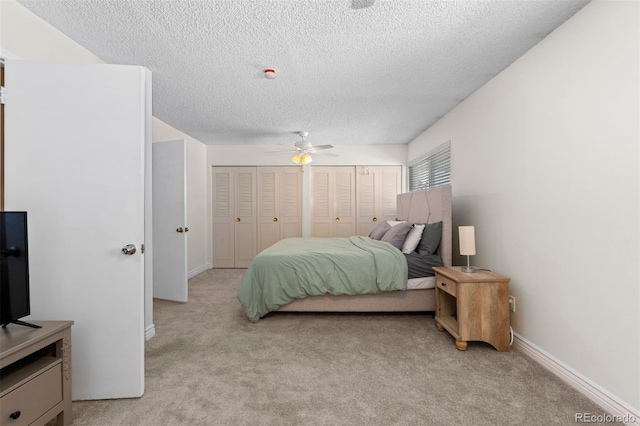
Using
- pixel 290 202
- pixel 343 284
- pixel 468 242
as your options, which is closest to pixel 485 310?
pixel 468 242

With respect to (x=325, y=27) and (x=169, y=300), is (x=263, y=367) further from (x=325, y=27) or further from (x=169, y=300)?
(x=325, y=27)

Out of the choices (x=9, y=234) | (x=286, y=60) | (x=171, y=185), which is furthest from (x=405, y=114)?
(x=9, y=234)

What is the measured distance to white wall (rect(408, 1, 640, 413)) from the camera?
Answer: 1508 millimetres

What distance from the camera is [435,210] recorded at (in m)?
3.22

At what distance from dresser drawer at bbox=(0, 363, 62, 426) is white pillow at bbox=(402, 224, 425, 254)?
2958 millimetres

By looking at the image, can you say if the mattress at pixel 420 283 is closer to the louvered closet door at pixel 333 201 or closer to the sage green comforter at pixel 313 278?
the sage green comforter at pixel 313 278

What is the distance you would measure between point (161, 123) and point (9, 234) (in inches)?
119

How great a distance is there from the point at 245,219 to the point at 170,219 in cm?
215

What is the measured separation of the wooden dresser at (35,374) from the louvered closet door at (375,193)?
4.72 m

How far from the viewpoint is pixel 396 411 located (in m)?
1.58

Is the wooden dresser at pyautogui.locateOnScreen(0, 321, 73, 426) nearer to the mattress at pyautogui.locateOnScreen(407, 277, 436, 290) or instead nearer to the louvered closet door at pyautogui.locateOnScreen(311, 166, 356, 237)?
the mattress at pyautogui.locateOnScreen(407, 277, 436, 290)

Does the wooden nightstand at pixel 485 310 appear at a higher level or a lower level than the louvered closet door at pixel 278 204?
lower

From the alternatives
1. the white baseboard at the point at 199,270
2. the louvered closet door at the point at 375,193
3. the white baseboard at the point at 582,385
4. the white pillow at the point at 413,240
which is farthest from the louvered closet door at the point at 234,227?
the white baseboard at the point at 582,385

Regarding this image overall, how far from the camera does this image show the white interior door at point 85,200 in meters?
1.59
